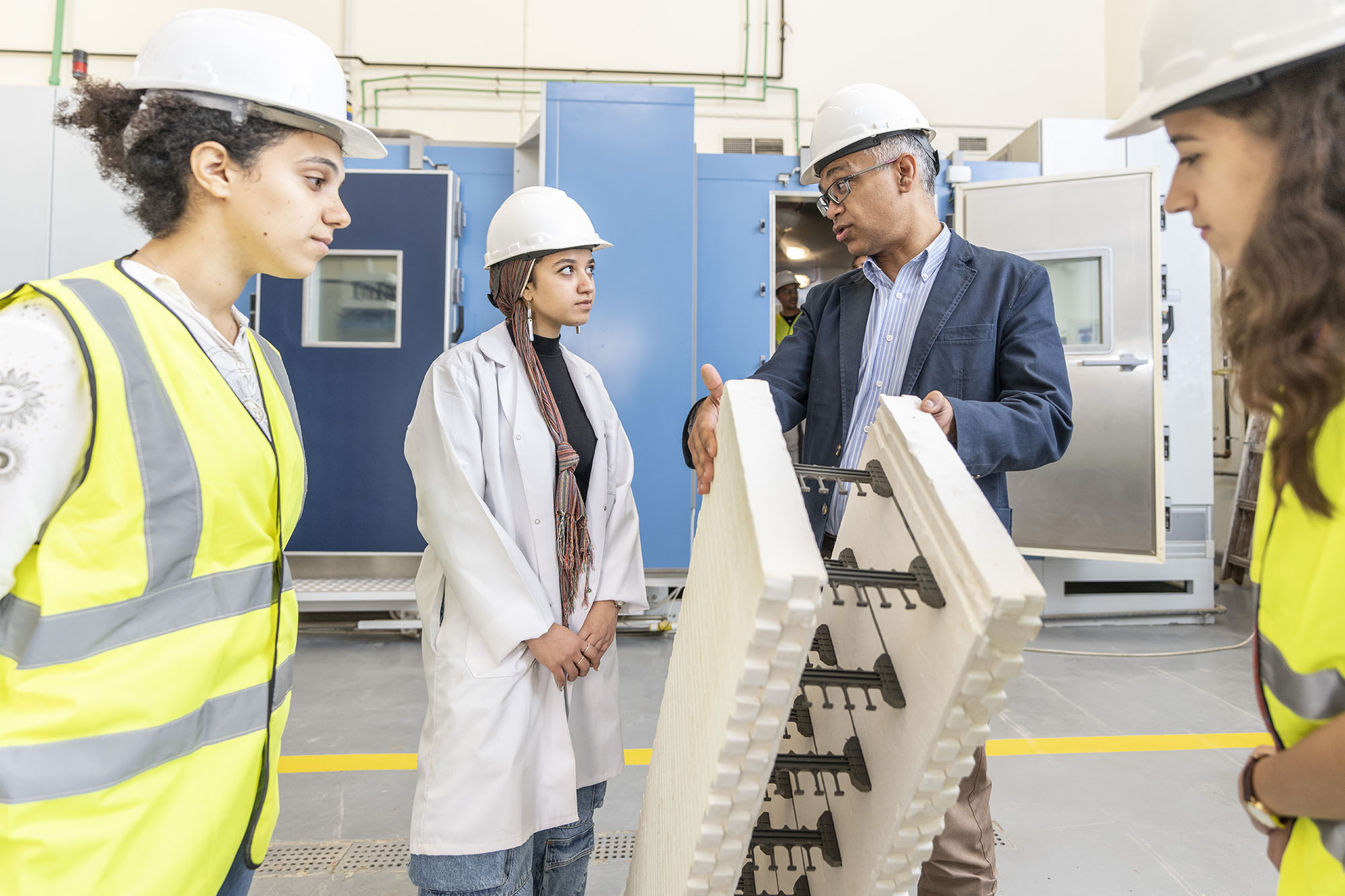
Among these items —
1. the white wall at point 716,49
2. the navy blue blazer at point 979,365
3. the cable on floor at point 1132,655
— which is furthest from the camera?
the white wall at point 716,49

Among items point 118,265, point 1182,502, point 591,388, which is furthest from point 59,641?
point 1182,502

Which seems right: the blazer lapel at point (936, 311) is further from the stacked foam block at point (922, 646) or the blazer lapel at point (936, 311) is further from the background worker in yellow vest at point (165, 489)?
the background worker in yellow vest at point (165, 489)

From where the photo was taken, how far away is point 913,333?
5.66 ft

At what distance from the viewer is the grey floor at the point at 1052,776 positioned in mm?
2367

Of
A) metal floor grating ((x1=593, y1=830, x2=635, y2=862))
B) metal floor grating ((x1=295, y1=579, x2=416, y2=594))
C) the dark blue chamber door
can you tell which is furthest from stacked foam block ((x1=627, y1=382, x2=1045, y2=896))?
the dark blue chamber door

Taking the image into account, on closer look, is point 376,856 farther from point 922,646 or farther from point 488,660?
point 922,646

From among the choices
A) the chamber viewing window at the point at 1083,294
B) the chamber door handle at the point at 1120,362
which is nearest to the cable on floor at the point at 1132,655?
the chamber door handle at the point at 1120,362

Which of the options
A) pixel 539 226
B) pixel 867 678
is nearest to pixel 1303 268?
pixel 867 678

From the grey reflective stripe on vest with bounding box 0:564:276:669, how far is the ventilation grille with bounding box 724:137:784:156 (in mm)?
5490

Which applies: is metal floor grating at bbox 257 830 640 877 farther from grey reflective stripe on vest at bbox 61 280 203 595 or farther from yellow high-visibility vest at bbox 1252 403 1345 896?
yellow high-visibility vest at bbox 1252 403 1345 896

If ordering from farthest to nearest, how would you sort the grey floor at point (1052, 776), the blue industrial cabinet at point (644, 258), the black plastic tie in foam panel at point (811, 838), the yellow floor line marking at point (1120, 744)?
the blue industrial cabinet at point (644, 258)
the yellow floor line marking at point (1120, 744)
the grey floor at point (1052, 776)
the black plastic tie in foam panel at point (811, 838)

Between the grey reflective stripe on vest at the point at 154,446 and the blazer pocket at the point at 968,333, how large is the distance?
1.41 metres

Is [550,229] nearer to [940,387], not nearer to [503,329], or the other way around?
[503,329]

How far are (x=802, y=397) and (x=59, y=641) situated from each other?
1.54 m
